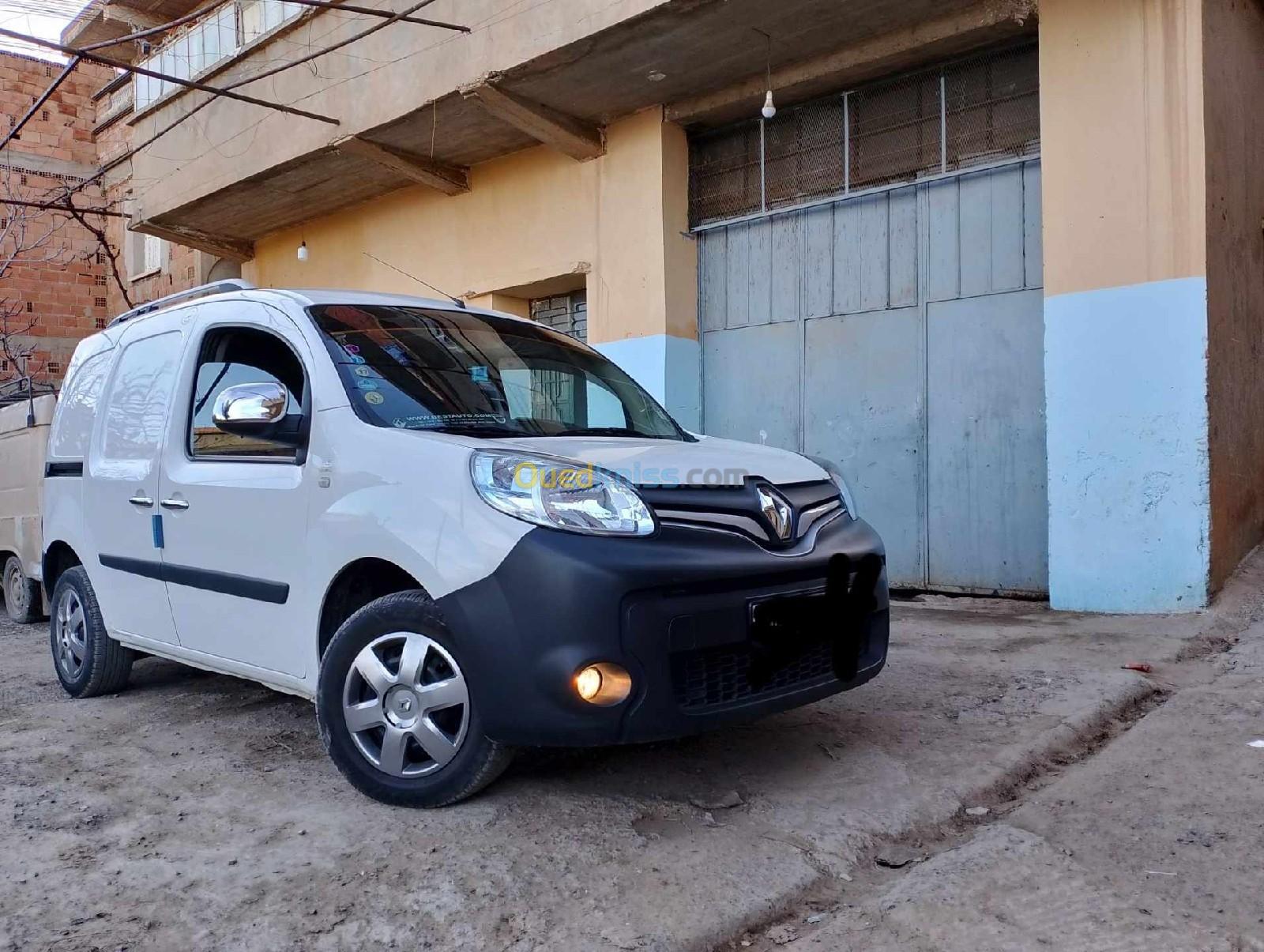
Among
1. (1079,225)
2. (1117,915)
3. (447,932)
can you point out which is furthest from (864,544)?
(1079,225)

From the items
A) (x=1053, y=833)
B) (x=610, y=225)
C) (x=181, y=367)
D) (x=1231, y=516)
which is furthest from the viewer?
(x=610, y=225)

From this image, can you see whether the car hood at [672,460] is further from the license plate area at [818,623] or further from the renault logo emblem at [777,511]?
the license plate area at [818,623]

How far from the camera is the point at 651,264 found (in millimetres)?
8711

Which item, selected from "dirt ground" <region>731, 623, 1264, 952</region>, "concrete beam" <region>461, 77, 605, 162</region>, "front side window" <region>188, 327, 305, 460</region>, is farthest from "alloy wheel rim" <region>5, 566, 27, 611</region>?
"dirt ground" <region>731, 623, 1264, 952</region>

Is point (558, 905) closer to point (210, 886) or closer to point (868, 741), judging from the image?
point (210, 886)

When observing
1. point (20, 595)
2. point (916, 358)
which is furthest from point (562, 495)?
point (20, 595)

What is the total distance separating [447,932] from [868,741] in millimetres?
1872

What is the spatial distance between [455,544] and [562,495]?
0.33m

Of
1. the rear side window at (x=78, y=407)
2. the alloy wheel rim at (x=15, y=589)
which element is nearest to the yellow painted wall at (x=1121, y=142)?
the rear side window at (x=78, y=407)

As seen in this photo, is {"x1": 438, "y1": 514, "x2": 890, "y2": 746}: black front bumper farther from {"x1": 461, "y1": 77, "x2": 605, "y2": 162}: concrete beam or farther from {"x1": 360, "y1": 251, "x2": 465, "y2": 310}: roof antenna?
{"x1": 360, "y1": 251, "x2": 465, "y2": 310}: roof antenna

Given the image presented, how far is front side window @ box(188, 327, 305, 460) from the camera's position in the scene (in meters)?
3.49

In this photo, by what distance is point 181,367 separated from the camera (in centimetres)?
400

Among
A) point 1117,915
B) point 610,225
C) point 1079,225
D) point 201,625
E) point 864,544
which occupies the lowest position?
point 1117,915

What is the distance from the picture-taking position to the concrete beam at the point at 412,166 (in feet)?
31.9
